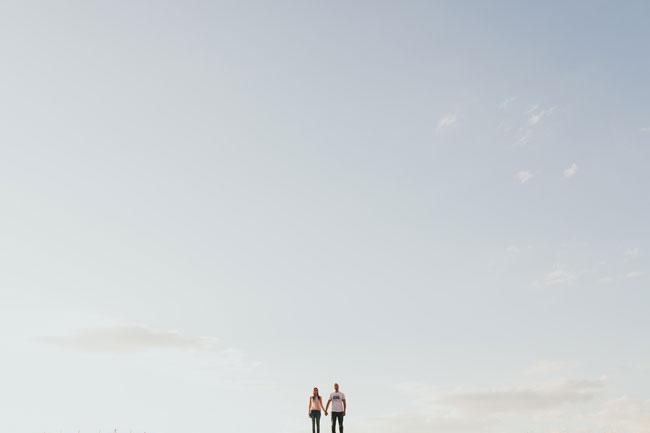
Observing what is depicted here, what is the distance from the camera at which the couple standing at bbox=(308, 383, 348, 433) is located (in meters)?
30.9

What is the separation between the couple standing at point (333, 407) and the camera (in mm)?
30906

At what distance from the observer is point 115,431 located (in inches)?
1278

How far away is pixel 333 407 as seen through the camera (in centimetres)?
3084

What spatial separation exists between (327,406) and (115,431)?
10.4 m

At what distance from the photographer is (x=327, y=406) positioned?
31125 millimetres
